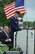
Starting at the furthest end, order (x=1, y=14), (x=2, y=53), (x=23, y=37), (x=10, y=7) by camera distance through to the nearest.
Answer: (x=1, y=14) → (x=10, y=7) → (x=23, y=37) → (x=2, y=53)

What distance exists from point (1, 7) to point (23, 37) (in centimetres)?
737

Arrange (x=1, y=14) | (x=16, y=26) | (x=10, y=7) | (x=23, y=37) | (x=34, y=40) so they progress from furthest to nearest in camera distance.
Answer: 1. (x=1, y=14)
2. (x=10, y=7)
3. (x=16, y=26)
4. (x=23, y=37)
5. (x=34, y=40)

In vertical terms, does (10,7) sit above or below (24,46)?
above

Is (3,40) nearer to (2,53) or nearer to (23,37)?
(23,37)

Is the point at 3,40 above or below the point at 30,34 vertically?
below

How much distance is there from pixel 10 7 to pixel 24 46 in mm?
3585

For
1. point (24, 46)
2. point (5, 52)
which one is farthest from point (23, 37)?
point (5, 52)

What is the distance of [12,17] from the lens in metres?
11.7

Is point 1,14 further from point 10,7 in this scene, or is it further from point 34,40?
point 34,40

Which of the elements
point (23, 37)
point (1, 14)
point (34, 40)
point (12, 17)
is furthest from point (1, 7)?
point (34, 40)

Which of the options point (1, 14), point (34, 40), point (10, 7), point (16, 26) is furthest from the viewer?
point (1, 14)

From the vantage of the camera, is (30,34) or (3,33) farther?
(3,33)

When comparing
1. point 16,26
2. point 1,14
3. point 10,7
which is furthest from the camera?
point 1,14

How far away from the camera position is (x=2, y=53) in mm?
8023
